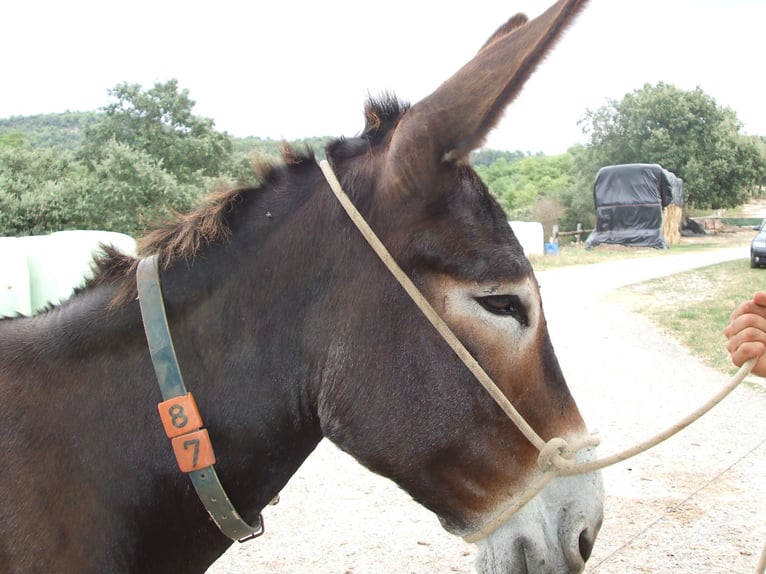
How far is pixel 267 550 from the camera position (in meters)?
4.18

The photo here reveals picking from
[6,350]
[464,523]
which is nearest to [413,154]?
[464,523]

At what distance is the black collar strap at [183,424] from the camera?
1527 millimetres

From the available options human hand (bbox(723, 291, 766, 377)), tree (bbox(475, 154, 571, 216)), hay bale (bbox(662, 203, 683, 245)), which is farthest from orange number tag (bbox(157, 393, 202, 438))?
tree (bbox(475, 154, 571, 216))

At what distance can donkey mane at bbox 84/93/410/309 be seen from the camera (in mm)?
1716

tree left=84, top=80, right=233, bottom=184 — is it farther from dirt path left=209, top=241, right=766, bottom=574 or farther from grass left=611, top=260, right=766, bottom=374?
Result: dirt path left=209, top=241, right=766, bottom=574

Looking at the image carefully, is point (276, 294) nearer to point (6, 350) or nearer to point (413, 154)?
point (413, 154)

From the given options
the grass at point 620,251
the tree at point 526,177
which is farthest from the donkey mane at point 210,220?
the tree at point 526,177

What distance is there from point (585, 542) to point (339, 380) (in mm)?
788

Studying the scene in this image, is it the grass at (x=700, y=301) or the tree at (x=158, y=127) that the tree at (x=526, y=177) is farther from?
the grass at (x=700, y=301)

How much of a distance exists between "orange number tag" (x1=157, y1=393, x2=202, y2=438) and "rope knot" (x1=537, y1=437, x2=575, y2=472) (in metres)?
0.90

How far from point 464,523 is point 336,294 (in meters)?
0.72

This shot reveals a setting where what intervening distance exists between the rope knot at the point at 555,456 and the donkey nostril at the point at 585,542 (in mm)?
187

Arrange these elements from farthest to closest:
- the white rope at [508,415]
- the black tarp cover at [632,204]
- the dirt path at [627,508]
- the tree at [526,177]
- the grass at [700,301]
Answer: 1. the tree at [526,177]
2. the black tarp cover at [632,204]
3. the grass at [700,301]
4. the dirt path at [627,508]
5. the white rope at [508,415]

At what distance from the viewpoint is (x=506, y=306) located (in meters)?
1.62
